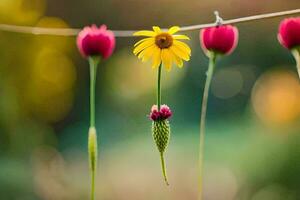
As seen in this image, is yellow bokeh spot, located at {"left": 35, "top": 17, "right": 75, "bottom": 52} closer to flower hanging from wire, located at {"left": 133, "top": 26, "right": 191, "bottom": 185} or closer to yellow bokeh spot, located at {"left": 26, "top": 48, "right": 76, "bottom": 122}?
yellow bokeh spot, located at {"left": 26, "top": 48, "right": 76, "bottom": 122}

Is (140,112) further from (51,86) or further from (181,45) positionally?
(181,45)

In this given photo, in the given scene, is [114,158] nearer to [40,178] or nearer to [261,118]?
[40,178]

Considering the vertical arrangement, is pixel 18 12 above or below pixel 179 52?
above

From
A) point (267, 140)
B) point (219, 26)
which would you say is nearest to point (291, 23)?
point (219, 26)

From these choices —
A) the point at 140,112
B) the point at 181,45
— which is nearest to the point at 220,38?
the point at 181,45

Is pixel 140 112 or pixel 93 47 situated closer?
pixel 93 47

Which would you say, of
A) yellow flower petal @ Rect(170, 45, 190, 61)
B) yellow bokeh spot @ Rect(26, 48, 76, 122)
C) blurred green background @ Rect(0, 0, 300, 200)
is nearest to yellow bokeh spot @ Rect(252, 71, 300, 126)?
blurred green background @ Rect(0, 0, 300, 200)
